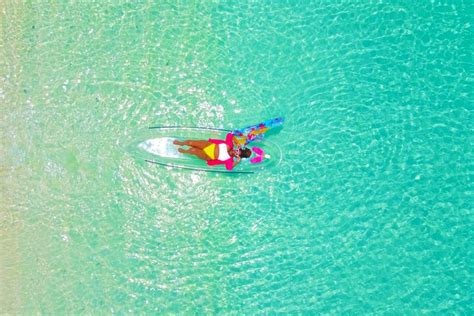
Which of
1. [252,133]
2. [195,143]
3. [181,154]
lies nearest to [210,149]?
[195,143]


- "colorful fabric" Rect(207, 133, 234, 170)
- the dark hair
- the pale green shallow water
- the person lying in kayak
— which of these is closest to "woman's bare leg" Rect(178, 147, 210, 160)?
the person lying in kayak

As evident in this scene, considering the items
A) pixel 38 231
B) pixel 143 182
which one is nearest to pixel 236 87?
pixel 143 182

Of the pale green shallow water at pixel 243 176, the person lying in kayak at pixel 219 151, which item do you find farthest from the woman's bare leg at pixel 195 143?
the pale green shallow water at pixel 243 176

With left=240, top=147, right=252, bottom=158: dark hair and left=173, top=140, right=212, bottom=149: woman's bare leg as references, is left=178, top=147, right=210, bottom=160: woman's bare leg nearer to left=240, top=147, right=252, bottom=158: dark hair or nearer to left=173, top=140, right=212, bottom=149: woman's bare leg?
left=173, top=140, right=212, bottom=149: woman's bare leg

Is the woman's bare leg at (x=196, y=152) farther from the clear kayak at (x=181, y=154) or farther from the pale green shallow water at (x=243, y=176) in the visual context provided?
the pale green shallow water at (x=243, y=176)

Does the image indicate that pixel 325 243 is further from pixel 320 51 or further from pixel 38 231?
pixel 38 231

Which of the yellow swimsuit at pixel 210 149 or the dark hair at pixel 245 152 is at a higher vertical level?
the yellow swimsuit at pixel 210 149

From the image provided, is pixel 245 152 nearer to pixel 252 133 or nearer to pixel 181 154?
pixel 252 133
